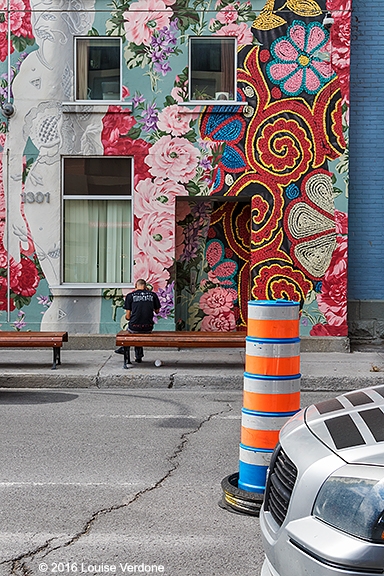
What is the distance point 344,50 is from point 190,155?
11.7ft

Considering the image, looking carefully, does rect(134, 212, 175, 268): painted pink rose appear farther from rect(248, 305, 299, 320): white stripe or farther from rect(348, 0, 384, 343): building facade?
rect(248, 305, 299, 320): white stripe

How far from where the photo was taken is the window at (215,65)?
15672 mm

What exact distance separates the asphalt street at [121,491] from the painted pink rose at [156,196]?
609 cm

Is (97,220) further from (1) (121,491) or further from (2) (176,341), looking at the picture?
(1) (121,491)

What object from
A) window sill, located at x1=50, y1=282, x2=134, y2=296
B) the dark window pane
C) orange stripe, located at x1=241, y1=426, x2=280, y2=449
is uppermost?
the dark window pane

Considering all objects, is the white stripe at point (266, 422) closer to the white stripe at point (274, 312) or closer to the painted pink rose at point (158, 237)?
the white stripe at point (274, 312)

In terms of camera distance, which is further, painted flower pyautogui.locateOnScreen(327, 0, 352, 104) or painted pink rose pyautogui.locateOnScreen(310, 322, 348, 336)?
painted pink rose pyautogui.locateOnScreen(310, 322, 348, 336)

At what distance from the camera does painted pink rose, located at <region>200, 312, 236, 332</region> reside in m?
16.3

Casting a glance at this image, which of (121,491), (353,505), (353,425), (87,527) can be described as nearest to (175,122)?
(121,491)

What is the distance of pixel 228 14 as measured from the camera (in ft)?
50.7

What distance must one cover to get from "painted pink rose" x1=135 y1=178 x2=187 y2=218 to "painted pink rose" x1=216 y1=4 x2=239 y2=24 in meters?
3.29

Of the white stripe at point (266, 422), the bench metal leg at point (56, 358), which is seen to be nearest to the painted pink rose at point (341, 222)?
the bench metal leg at point (56, 358)

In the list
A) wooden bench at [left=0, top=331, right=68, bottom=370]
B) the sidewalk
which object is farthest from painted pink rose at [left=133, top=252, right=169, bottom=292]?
wooden bench at [left=0, top=331, right=68, bottom=370]

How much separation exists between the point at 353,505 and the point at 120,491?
3425 mm
